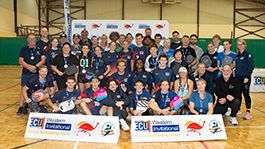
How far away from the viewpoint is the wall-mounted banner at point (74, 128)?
509 cm

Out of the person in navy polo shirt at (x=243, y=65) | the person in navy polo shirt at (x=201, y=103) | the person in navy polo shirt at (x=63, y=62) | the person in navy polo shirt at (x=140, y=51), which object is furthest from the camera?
the person in navy polo shirt at (x=140, y=51)

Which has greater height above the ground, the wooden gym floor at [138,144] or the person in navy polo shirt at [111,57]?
the person in navy polo shirt at [111,57]

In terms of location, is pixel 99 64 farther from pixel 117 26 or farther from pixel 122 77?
pixel 117 26

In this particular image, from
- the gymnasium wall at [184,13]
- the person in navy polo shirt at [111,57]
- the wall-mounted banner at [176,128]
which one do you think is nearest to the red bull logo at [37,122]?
the wall-mounted banner at [176,128]

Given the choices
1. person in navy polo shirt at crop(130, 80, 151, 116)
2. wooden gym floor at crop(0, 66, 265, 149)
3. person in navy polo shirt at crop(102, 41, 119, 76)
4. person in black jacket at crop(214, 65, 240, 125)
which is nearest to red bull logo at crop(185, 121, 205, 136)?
wooden gym floor at crop(0, 66, 265, 149)

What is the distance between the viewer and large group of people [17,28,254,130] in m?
5.80

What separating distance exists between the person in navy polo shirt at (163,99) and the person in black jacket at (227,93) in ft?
3.77

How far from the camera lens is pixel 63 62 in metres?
6.59

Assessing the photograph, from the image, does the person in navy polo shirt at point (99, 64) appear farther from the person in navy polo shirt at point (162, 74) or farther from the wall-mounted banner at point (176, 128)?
the wall-mounted banner at point (176, 128)

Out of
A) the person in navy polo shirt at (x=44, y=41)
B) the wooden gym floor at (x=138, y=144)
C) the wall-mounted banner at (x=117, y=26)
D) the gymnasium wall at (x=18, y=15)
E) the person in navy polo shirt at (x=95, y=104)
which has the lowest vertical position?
the wooden gym floor at (x=138, y=144)

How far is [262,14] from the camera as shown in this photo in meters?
27.0

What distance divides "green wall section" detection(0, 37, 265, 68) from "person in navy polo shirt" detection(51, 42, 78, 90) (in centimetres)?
1463

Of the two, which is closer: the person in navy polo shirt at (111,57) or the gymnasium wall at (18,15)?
the person in navy polo shirt at (111,57)

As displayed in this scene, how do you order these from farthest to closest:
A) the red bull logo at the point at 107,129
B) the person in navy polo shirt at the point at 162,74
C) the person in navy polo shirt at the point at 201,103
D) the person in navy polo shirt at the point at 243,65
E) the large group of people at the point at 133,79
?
the person in navy polo shirt at the point at 243,65 < the person in navy polo shirt at the point at 162,74 < the large group of people at the point at 133,79 < the person in navy polo shirt at the point at 201,103 < the red bull logo at the point at 107,129
